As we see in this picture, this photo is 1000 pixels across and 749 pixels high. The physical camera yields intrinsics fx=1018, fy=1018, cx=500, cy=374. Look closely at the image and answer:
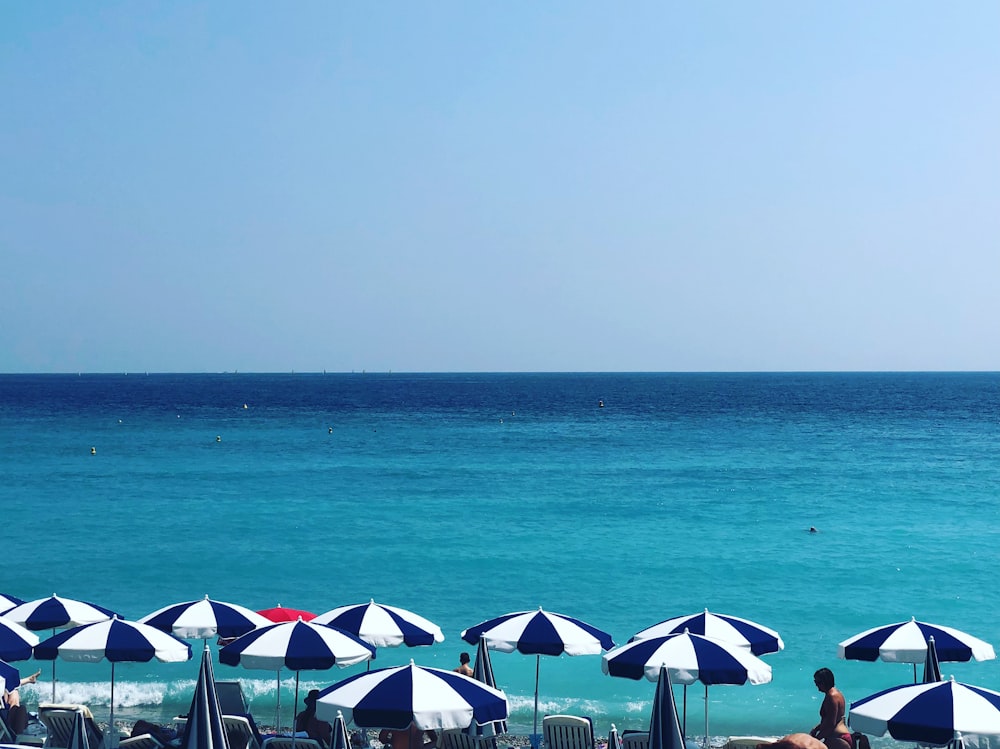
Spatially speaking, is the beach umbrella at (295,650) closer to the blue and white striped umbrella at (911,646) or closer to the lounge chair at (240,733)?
the lounge chair at (240,733)

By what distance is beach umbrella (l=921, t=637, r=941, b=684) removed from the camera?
37.0ft

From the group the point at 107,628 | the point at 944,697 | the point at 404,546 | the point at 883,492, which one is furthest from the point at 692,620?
the point at 883,492

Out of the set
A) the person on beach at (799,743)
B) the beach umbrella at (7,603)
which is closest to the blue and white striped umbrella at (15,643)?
the beach umbrella at (7,603)

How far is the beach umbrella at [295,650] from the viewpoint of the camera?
35.4ft

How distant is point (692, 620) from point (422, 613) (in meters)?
12.4

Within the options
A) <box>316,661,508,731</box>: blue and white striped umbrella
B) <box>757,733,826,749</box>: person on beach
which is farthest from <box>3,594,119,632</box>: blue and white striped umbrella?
<box>757,733,826,749</box>: person on beach

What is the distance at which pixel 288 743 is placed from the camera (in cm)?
1156

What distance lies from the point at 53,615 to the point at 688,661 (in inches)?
329

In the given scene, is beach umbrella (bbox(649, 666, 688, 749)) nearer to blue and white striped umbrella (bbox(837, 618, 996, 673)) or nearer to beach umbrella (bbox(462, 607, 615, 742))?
beach umbrella (bbox(462, 607, 615, 742))

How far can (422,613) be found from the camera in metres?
23.7

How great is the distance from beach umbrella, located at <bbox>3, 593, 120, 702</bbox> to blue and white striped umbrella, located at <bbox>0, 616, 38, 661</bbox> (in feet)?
4.87

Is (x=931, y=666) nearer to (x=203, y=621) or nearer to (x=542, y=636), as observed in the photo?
(x=542, y=636)

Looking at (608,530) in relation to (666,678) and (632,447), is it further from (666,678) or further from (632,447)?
(632,447)

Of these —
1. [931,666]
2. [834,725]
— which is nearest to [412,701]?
[834,725]
